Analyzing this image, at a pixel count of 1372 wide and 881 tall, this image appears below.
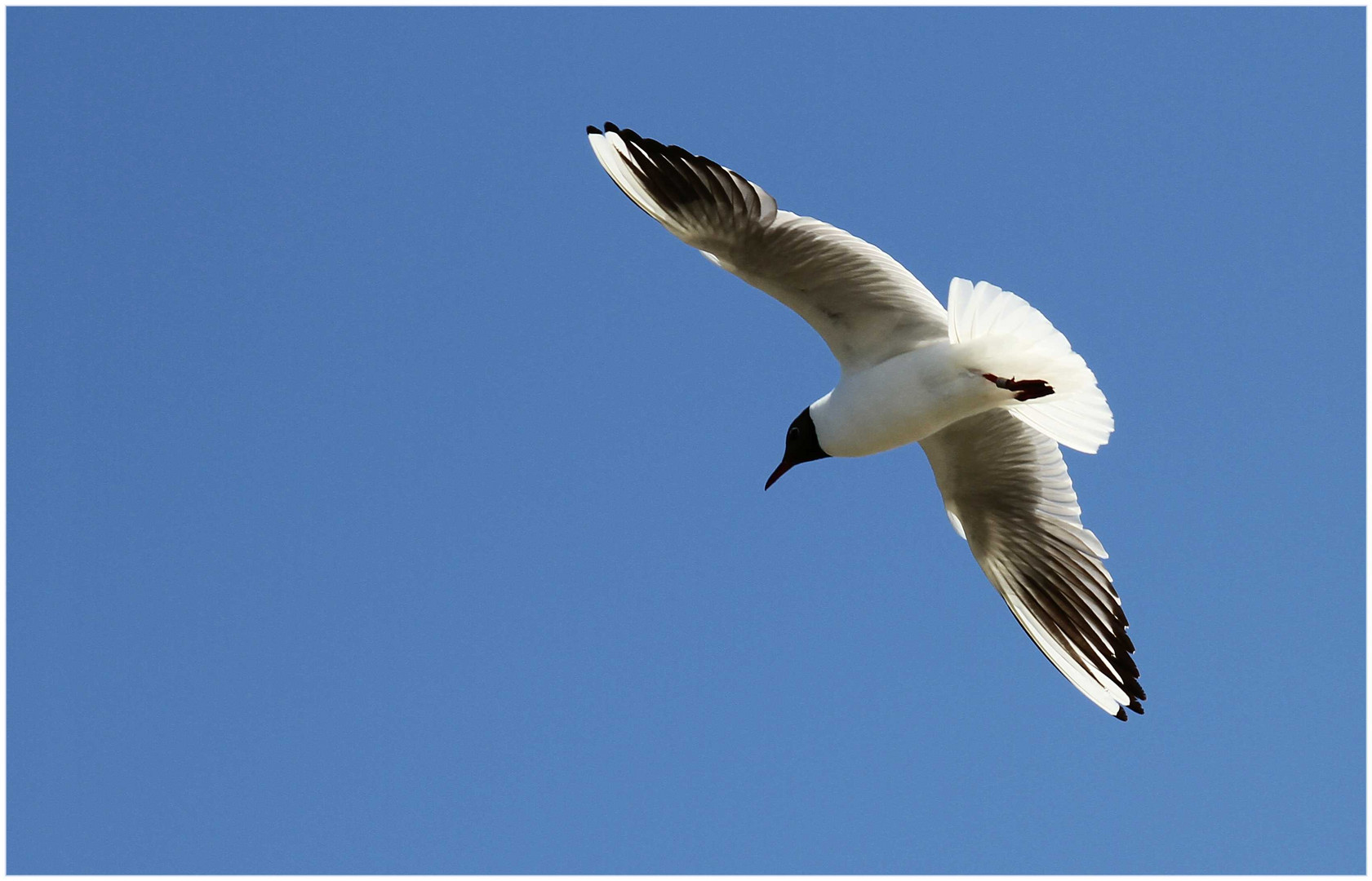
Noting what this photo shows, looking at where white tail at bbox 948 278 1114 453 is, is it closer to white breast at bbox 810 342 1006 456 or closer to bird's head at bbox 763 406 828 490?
white breast at bbox 810 342 1006 456

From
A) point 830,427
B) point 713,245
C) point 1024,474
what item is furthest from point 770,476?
point 713,245

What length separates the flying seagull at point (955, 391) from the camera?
4738mm

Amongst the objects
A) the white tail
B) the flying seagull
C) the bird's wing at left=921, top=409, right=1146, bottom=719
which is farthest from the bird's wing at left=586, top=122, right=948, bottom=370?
the bird's wing at left=921, top=409, right=1146, bottom=719

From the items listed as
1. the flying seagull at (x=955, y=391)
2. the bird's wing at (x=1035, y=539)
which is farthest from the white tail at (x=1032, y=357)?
the bird's wing at (x=1035, y=539)

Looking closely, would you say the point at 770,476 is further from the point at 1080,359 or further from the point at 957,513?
the point at 1080,359

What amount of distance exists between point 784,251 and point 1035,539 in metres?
1.71

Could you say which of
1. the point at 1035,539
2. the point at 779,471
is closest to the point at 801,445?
the point at 779,471

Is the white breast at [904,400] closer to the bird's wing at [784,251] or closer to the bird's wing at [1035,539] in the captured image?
the bird's wing at [784,251]

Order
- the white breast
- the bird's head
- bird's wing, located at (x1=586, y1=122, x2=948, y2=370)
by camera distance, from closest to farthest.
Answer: bird's wing, located at (x1=586, y1=122, x2=948, y2=370) < the white breast < the bird's head

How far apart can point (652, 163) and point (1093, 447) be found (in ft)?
5.63

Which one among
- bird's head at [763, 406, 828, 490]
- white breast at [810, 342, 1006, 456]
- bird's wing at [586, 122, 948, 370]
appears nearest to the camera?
bird's wing at [586, 122, 948, 370]

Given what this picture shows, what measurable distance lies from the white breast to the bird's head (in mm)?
181

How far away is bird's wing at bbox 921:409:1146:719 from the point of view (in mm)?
5684

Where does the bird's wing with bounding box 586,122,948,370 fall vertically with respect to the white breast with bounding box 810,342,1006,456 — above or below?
above
